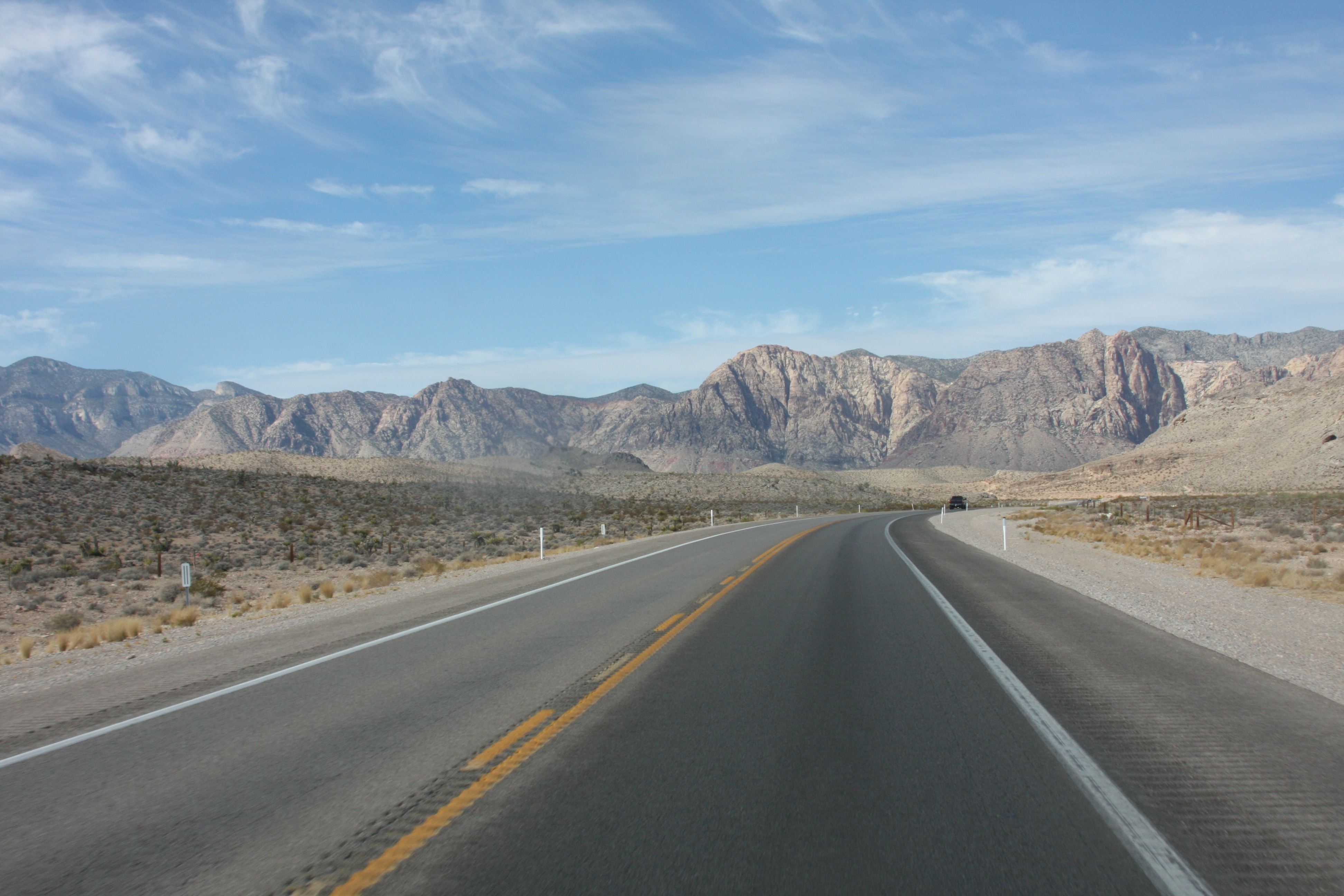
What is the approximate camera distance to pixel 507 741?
202 inches

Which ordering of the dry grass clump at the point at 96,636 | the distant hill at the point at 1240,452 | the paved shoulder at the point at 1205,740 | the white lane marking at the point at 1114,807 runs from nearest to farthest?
1. the white lane marking at the point at 1114,807
2. the paved shoulder at the point at 1205,740
3. the dry grass clump at the point at 96,636
4. the distant hill at the point at 1240,452

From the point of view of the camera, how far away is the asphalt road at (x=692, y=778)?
3422 mm

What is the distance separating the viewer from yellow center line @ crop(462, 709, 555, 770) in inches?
186

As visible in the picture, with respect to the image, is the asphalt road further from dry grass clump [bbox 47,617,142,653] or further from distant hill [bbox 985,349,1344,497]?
distant hill [bbox 985,349,1344,497]

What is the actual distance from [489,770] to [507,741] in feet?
1.76

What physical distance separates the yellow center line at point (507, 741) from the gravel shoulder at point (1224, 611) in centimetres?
605

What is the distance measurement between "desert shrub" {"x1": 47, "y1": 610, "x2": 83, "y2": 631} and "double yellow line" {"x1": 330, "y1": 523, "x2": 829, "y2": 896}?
13.3 metres

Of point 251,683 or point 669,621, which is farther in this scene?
point 669,621

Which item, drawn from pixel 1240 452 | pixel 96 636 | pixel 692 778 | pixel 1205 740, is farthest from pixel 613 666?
pixel 1240 452

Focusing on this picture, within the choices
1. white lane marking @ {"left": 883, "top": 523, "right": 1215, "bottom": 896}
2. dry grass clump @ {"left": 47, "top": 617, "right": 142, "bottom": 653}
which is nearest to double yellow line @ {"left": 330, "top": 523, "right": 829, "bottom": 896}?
white lane marking @ {"left": 883, "top": 523, "right": 1215, "bottom": 896}

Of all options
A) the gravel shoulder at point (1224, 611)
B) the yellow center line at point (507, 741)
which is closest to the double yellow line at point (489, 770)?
the yellow center line at point (507, 741)

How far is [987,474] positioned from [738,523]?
425 ft

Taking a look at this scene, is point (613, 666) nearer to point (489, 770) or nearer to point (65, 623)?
point (489, 770)

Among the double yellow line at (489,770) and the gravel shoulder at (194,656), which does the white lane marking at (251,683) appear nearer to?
the gravel shoulder at (194,656)
